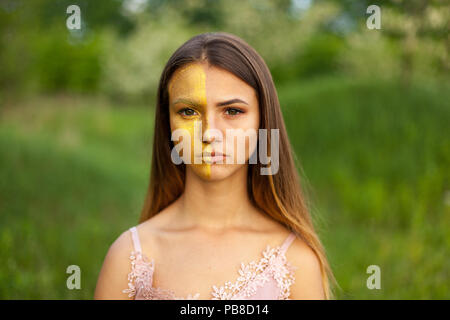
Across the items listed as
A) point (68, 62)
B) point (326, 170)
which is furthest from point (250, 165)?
→ point (68, 62)

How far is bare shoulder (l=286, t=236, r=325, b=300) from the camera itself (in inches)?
86.3

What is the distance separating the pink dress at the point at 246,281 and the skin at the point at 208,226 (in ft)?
0.09

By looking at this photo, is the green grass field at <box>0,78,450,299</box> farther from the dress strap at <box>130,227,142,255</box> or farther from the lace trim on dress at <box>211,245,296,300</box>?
the dress strap at <box>130,227,142,255</box>

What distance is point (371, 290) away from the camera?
4695 mm

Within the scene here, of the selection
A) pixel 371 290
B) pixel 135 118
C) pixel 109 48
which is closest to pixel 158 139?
pixel 371 290

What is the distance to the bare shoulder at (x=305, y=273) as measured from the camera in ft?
7.19

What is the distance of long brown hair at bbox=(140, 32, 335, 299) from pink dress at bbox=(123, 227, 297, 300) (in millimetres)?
191

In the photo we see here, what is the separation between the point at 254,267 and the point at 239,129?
635mm

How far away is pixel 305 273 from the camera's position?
221cm

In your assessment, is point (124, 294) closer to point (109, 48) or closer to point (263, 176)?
point (263, 176)

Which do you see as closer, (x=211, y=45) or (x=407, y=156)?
(x=211, y=45)

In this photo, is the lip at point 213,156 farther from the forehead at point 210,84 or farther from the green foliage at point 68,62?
the green foliage at point 68,62

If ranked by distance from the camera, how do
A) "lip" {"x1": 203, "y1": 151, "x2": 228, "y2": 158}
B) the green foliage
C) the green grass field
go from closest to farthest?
"lip" {"x1": 203, "y1": 151, "x2": 228, "y2": 158}, the green grass field, the green foliage

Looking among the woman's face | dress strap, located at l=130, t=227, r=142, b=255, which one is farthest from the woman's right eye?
dress strap, located at l=130, t=227, r=142, b=255
